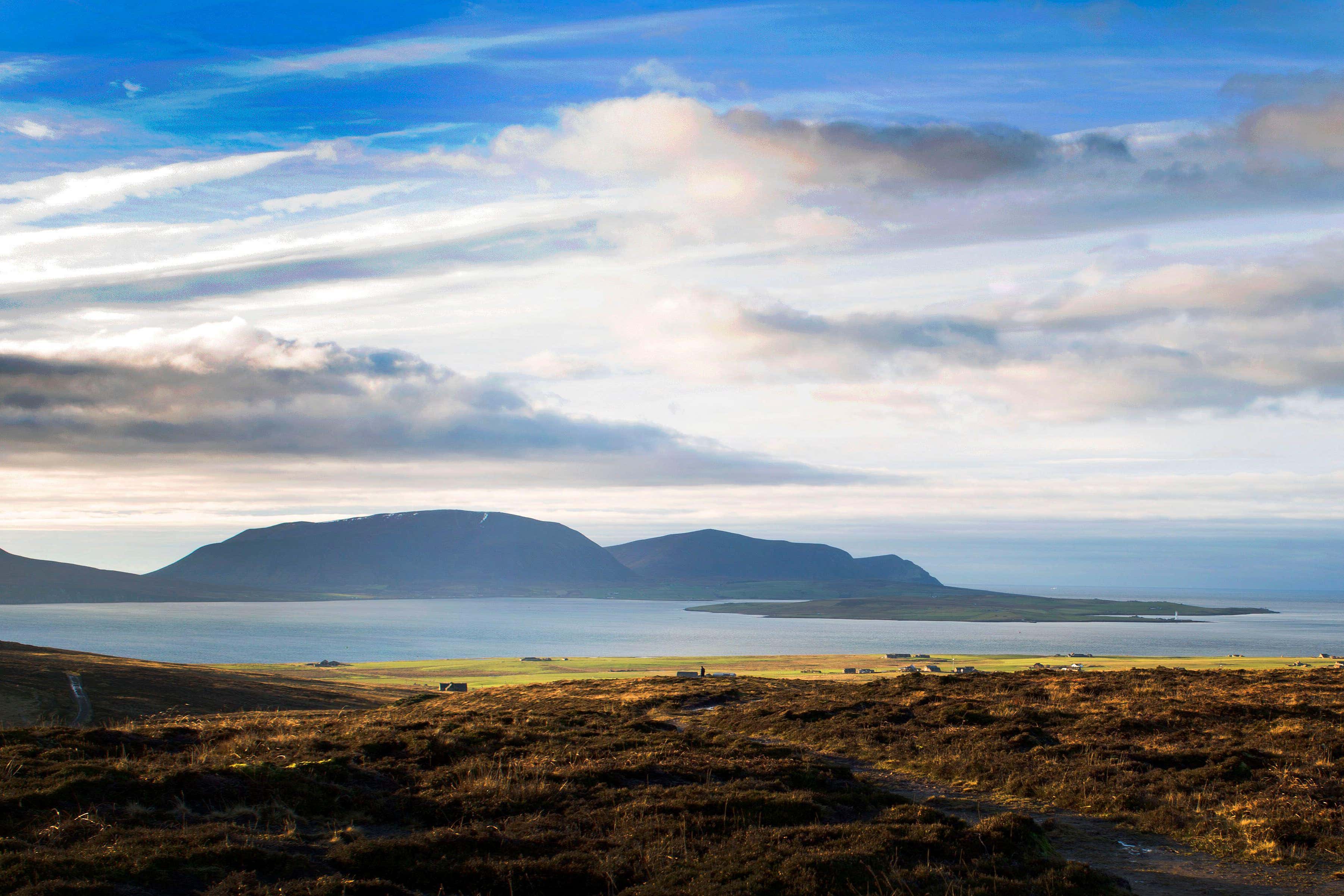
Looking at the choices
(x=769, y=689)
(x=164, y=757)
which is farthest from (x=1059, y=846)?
(x=769, y=689)

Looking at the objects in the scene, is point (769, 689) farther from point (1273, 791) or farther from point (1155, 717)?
point (1273, 791)

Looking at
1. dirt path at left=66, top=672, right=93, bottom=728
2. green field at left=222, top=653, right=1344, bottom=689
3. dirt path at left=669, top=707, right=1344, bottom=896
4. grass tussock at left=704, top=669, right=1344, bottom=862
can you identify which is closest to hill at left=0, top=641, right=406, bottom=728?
dirt path at left=66, top=672, right=93, bottom=728

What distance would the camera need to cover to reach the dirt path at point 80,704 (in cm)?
4169

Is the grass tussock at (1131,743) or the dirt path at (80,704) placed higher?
the grass tussock at (1131,743)

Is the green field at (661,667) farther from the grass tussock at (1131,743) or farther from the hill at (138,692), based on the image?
the grass tussock at (1131,743)

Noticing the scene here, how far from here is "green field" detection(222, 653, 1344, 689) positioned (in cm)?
8431

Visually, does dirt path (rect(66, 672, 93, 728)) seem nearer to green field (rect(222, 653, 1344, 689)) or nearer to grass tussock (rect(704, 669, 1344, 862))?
green field (rect(222, 653, 1344, 689))

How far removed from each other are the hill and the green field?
16.3 m

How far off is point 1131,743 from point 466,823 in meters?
16.7

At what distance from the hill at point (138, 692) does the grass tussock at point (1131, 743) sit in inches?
1243

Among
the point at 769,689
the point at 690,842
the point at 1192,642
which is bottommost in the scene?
the point at 1192,642

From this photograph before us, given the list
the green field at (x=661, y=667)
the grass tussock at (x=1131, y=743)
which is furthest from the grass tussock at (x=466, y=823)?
the green field at (x=661, y=667)

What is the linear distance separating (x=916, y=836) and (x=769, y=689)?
29.0m

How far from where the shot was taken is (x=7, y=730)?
19.6 metres
